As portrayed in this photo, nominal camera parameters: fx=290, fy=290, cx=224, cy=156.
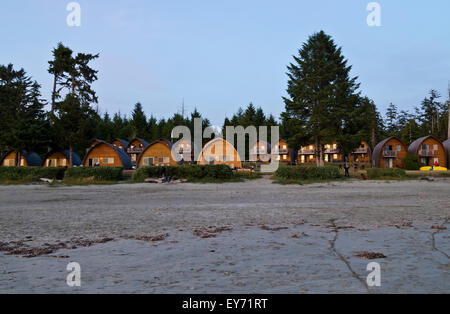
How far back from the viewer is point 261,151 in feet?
249

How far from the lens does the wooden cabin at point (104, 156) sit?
165ft

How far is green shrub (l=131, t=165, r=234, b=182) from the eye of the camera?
29078mm

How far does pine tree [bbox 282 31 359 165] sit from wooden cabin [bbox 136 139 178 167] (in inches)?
871

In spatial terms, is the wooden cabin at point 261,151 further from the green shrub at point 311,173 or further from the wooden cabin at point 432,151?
the green shrub at point 311,173

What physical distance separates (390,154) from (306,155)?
2400cm

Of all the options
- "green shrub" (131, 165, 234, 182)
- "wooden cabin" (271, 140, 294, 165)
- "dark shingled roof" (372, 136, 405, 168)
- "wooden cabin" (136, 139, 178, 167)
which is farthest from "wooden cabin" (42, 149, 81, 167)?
"dark shingled roof" (372, 136, 405, 168)

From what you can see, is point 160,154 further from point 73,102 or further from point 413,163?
point 413,163

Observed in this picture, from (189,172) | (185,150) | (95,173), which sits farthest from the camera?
(185,150)

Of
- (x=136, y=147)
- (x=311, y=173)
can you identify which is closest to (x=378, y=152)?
(x=311, y=173)

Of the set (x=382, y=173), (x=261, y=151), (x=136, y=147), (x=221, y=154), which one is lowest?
(x=382, y=173)

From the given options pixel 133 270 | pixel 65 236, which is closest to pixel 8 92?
pixel 65 236

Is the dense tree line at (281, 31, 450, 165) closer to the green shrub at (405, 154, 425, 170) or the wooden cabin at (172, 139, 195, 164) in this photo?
the green shrub at (405, 154, 425, 170)
